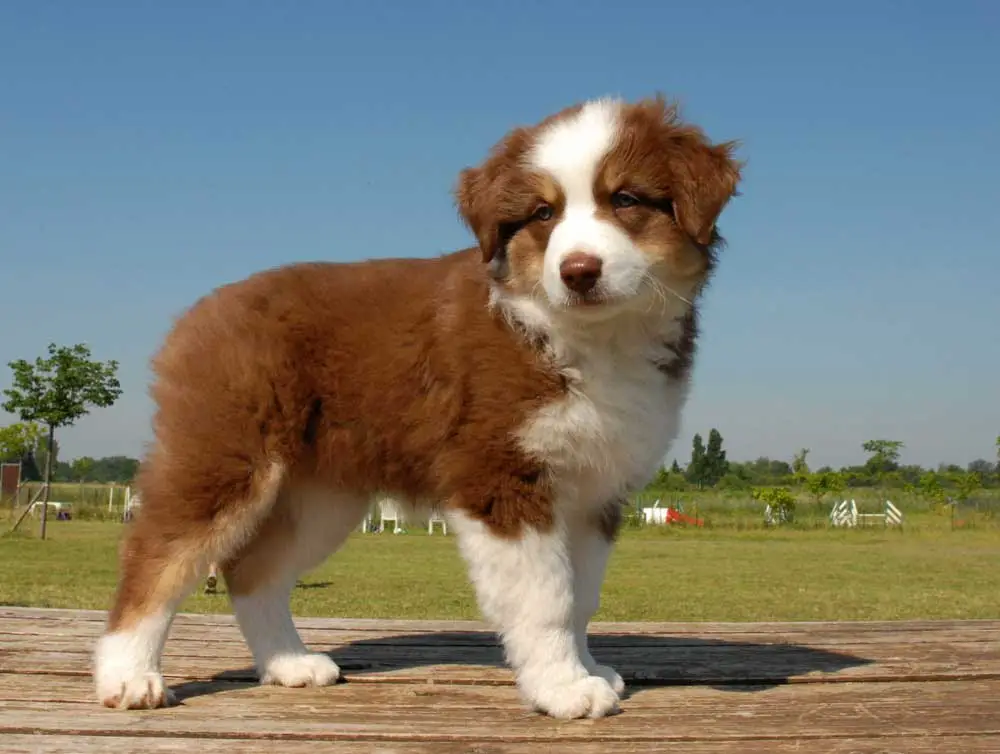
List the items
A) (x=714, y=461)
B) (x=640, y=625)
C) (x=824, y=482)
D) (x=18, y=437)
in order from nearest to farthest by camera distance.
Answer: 1. (x=640, y=625)
2. (x=18, y=437)
3. (x=824, y=482)
4. (x=714, y=461)

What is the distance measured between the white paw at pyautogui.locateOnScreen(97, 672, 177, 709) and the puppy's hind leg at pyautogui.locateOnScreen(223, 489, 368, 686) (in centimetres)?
57

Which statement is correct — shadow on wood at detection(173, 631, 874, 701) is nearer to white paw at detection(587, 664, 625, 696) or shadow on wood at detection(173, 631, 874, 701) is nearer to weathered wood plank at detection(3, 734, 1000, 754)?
white paw at detection(587, 664, 625, 696)

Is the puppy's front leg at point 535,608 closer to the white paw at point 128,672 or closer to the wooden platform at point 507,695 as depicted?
the wooden platform at point 507,695

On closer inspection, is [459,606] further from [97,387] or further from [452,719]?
[97,387]

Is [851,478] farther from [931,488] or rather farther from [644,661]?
[644,661]

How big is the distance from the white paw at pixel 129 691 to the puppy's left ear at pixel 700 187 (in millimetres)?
2639

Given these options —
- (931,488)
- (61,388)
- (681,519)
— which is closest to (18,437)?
(61,388)

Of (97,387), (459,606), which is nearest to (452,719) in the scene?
(459,606)

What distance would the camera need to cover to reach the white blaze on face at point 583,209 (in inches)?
131

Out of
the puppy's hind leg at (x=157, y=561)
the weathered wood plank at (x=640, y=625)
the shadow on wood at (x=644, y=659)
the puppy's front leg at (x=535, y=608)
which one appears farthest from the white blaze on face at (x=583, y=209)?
the weathered wood plank at (x=640, y=625)

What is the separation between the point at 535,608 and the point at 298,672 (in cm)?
130

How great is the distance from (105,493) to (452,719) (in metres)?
41.7

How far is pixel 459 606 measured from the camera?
49.9 ft

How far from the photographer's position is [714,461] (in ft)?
261
